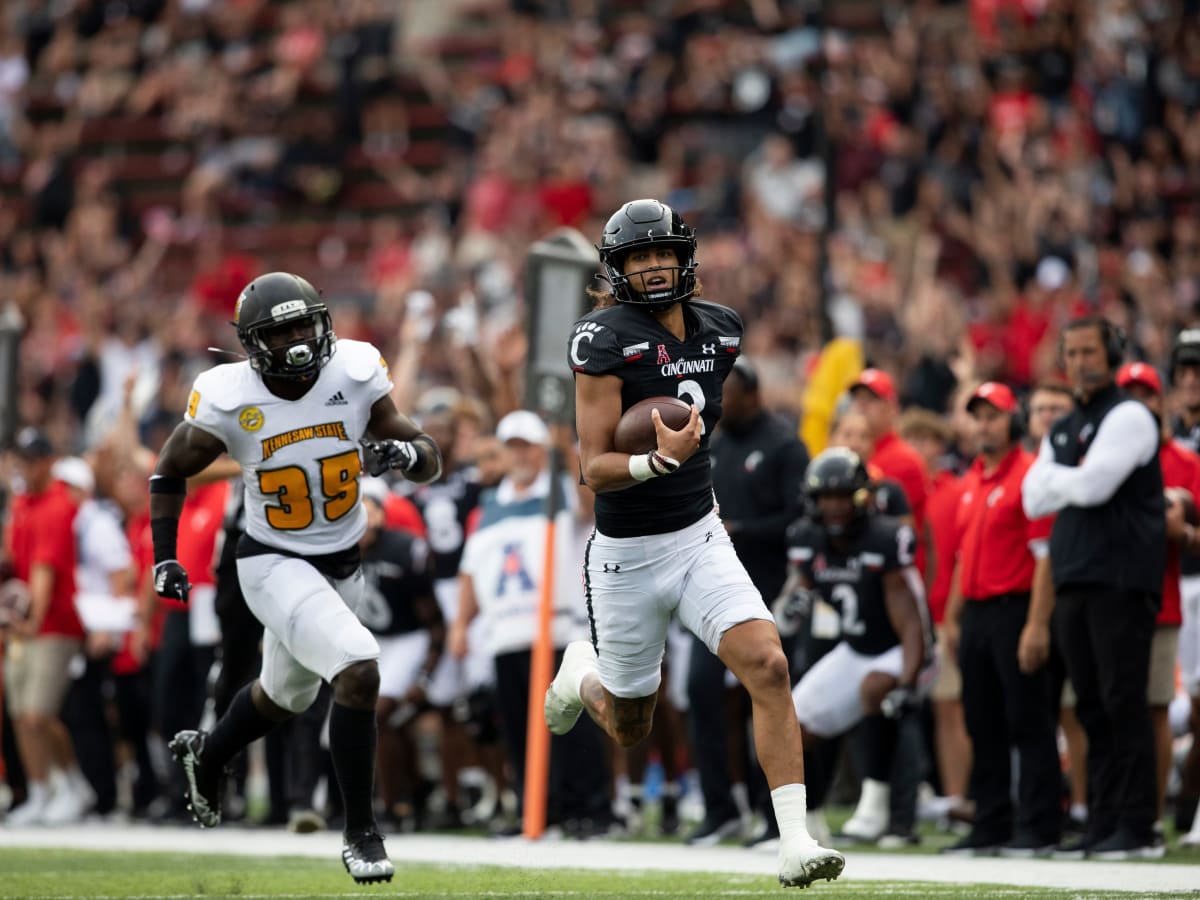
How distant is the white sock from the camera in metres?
6.19

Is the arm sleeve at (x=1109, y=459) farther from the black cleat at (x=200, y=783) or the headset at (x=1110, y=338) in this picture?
the black cleat at (x=200, y=783)

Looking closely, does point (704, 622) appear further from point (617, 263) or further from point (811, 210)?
point (811, 210)

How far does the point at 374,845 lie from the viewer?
699cm

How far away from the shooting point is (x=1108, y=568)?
321 inches

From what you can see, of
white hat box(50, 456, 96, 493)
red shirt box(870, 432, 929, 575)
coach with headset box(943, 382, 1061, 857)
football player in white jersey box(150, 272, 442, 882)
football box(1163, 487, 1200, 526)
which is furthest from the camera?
white hat box(50, 456, 96, 493)

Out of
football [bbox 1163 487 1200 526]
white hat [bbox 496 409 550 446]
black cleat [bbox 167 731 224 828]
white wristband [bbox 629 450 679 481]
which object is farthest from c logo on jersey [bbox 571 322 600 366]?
white hat [bbox 496 409 550 446]

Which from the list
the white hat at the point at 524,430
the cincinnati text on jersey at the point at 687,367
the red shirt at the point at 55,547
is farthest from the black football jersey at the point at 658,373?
the red shirt at the point at 55,547

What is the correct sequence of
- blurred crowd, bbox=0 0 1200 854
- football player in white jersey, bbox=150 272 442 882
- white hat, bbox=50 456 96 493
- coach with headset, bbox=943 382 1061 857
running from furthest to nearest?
1. blurred crowd, bbox=0 0 1200 854
2. white hat, bbox=50 456 96 493
3. coach with headset, bbox=943 382 1061 857
4. football player in white jersey, bbox=150 272 442 882

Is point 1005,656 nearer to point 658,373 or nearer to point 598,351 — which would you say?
point 658,373

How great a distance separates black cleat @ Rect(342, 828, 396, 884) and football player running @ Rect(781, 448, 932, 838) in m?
2.64

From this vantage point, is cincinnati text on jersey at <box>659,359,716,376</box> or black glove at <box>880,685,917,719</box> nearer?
cincinnati text on jersey at <box>659,359,716,376</box>

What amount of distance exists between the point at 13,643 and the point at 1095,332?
7.49 meters

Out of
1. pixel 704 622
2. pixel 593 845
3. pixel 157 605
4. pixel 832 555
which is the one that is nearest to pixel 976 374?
pixel 832 555

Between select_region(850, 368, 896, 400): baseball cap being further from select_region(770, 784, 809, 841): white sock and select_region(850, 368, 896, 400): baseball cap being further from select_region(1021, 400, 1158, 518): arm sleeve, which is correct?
select_region(770, 784, 809, 841): white sock
